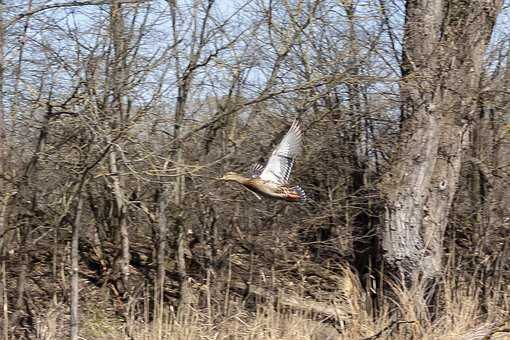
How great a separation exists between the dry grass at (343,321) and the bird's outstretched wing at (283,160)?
1487 mm

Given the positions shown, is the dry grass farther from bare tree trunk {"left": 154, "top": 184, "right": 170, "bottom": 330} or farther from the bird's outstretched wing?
the bird's outstretched wing

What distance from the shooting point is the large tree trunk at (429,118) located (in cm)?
1036

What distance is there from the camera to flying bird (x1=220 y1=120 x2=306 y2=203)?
27.9ft

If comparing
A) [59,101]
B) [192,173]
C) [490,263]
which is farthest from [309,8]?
[490,263]

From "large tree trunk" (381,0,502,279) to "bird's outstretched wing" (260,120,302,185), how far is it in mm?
2029

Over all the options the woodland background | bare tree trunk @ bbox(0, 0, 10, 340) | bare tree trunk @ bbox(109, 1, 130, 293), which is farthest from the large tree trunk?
bare tree trunk @ bbox(0, 0, 10, 340)

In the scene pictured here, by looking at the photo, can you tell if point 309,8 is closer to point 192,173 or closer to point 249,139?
point 249,139

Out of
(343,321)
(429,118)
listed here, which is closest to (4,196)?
(343,321)

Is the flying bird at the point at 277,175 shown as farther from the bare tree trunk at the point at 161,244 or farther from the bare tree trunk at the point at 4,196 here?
the bare tree trunk at the point at 4,196

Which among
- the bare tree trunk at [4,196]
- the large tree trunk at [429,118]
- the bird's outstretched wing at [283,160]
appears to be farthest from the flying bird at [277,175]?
Result: the bare tree trunk at [4,196]

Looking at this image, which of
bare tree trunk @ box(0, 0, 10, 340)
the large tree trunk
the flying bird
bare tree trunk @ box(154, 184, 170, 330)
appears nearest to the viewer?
the flying bird

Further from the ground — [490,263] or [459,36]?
[459,36]

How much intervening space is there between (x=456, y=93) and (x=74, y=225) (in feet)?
15.6

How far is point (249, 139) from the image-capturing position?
10359 mm
